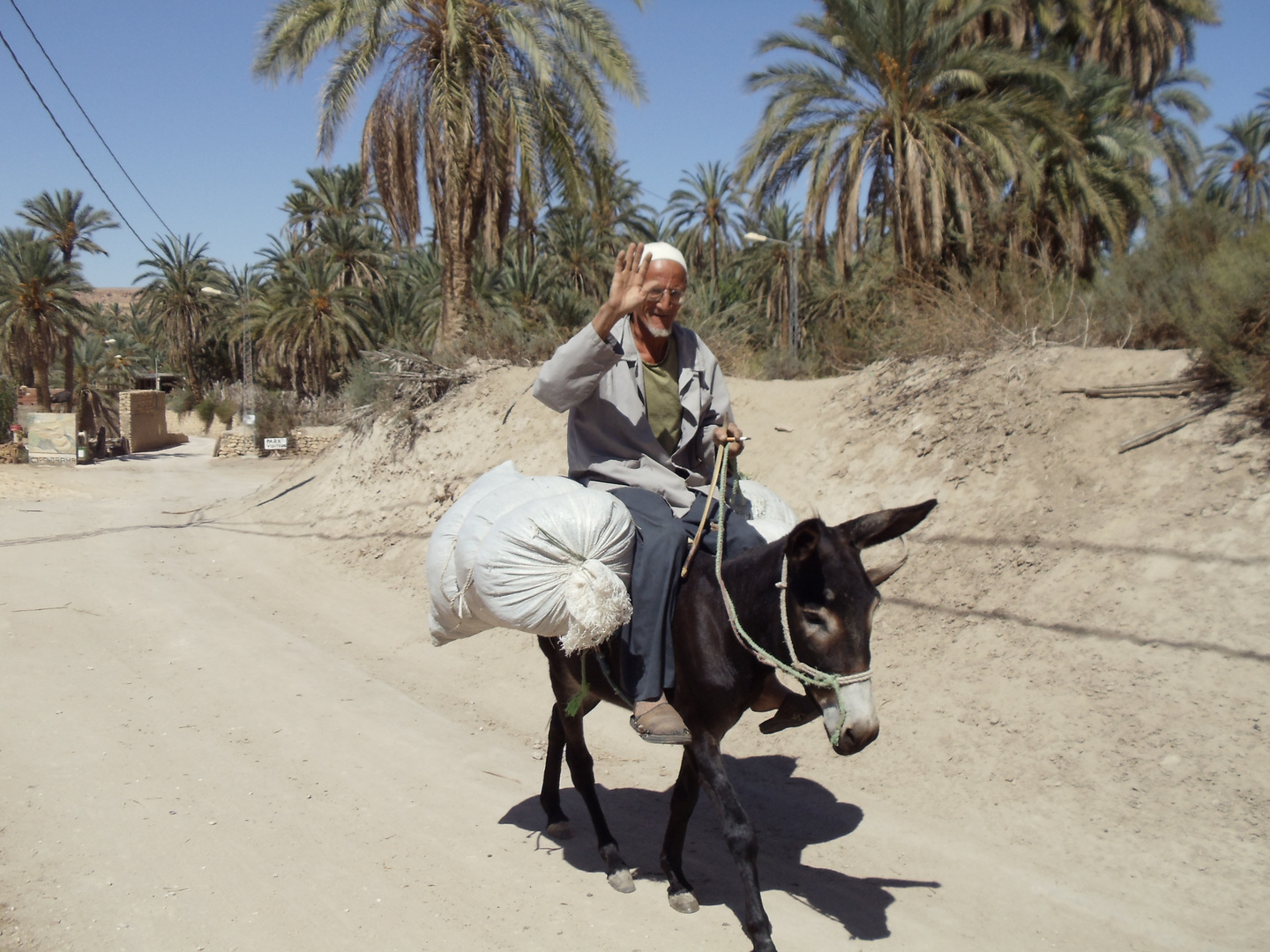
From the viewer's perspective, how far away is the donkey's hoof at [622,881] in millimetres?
4508

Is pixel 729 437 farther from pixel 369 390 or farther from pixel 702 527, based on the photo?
pixel 369 390

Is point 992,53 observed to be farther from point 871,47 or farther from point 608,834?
point 608,834

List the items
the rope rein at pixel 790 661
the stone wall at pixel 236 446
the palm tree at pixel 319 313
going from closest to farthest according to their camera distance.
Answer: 1. the rope rein at pixel 790 661
2. the stone wall at pixel 236 446
3. the palm tree at pixel 319 313

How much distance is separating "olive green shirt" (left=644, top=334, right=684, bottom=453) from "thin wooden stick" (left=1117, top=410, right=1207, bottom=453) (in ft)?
15.1

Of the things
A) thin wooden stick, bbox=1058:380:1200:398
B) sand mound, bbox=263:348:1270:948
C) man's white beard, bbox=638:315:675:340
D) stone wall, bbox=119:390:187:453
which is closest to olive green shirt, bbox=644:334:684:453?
man's white beard, bbox=638:315:675:340

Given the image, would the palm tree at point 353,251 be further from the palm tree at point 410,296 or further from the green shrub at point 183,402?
the green shrub at point 183,402

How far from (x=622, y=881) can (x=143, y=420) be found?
42.6 m

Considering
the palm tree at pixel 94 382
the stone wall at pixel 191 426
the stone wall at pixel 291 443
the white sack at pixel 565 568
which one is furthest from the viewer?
the stone wall at pixel 191 426

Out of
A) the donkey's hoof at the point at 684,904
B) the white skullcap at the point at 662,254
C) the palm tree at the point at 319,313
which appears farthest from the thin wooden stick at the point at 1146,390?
the palm tree at the point at 319,313

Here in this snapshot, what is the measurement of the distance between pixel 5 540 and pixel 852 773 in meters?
12.9

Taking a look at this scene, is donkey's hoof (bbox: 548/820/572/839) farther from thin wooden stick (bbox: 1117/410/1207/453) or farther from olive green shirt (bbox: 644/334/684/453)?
thin wooden stick (bbox: 1117/410/1207/453)

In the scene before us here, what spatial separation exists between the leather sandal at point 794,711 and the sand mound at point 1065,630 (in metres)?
1.18

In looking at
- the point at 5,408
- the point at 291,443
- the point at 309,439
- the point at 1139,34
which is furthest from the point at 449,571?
the point at 5,408

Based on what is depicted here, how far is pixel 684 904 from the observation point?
4.26 meters
